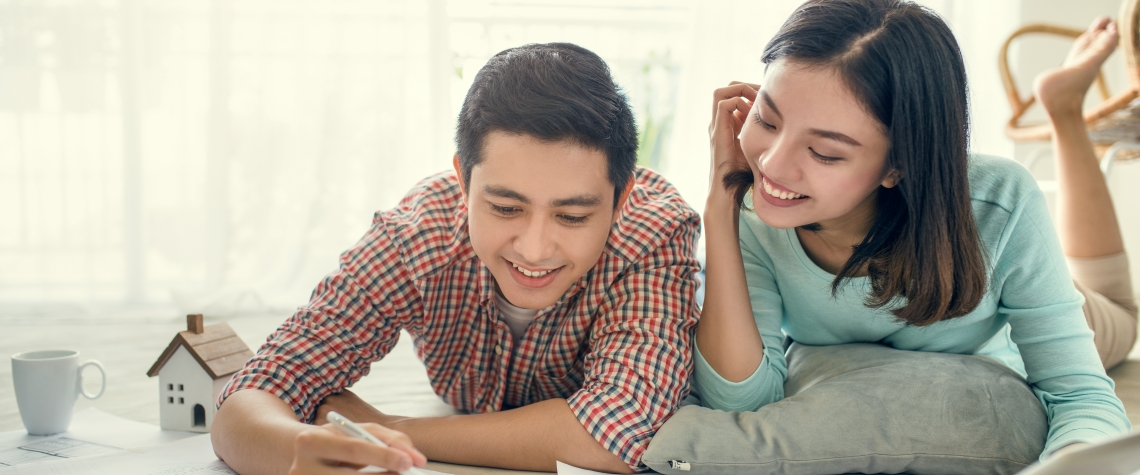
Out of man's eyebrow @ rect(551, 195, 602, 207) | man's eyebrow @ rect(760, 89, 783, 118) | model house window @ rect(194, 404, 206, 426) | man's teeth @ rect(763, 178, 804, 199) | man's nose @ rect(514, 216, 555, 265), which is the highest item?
man's eyebrow @ rect(760, 89, 783, 118)

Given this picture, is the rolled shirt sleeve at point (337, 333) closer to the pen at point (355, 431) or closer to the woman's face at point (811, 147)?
the pen at point (355, 431)

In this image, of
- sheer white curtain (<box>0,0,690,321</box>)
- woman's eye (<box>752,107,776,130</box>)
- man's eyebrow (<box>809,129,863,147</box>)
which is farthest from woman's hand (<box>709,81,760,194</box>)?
sheer white curtain (<box>0,0,690,321</box>)

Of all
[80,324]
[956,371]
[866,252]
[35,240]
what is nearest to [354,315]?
[866,252]

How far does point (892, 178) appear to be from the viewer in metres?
1.08

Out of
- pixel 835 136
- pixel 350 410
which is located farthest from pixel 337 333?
pixel 835 136

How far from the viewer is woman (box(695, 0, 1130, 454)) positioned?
1027 mm

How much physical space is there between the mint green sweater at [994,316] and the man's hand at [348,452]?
569 mm

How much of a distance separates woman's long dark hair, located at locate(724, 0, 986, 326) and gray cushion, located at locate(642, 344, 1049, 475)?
0.11m

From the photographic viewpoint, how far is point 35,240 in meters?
2.94

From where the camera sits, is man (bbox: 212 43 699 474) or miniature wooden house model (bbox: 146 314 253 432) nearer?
man (bbox: 212 43 699 474)

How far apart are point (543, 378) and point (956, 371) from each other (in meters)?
0.60

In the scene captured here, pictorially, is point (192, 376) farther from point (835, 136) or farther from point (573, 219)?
point (835, 136)

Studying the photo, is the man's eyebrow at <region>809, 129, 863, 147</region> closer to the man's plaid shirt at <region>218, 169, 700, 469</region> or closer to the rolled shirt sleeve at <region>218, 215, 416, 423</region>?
the man's plaid shirt at <region>218, 169, 700, 469</region>

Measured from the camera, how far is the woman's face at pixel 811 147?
1025mm
